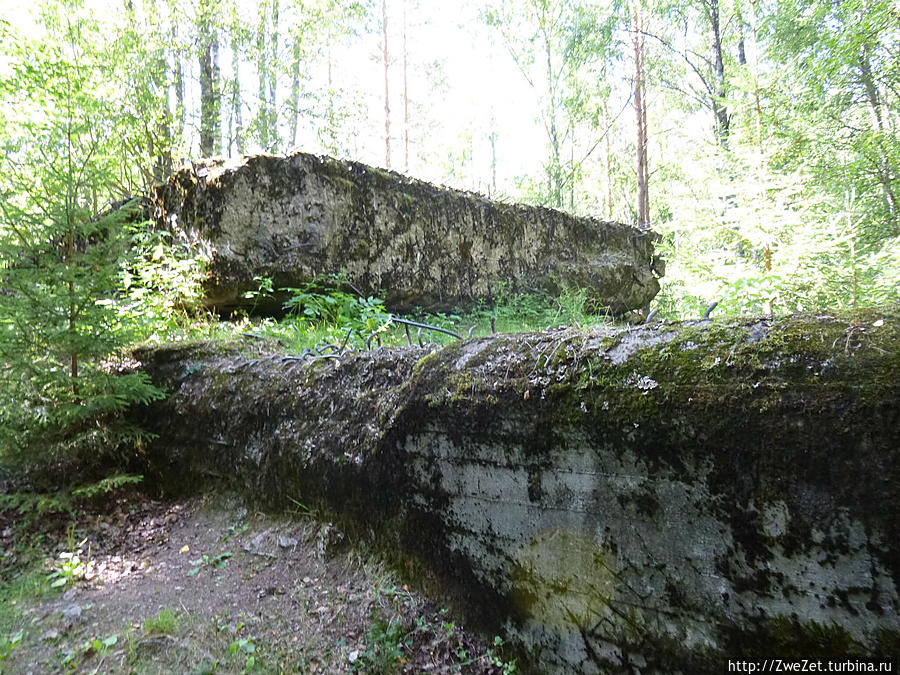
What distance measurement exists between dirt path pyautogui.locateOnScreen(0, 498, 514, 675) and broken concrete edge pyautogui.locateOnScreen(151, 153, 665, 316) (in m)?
3.42

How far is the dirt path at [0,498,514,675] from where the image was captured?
1.86 metres

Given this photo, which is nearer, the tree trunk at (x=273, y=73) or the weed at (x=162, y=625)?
the weed at (x=162, y=625)

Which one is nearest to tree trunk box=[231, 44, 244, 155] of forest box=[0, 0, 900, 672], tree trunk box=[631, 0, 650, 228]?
forest box=[0, 0, 900, 672]

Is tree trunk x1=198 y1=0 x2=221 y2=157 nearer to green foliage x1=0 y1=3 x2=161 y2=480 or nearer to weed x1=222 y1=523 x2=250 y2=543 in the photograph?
green foliage x1=0 y1=3 x2=161 y2=480

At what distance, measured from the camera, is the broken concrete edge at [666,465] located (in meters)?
1.17

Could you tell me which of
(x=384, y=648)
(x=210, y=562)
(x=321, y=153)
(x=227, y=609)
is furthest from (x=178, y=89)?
(x=384, y=648)

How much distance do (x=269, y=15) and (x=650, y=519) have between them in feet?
46.0

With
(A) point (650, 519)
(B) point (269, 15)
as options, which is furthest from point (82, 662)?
(B) point (269, 15)

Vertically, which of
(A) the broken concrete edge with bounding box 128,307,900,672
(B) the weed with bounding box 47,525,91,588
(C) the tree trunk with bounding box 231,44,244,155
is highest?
(C) the tree trunk with bounding box 231,44,244,155

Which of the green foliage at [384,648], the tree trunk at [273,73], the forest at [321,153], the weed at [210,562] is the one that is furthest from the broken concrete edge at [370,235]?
the tree trunk at [273,73]

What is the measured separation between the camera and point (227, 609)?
7.10 feet

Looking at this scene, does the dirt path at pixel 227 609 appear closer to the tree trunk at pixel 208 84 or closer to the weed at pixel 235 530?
the weed at pixel 235 530

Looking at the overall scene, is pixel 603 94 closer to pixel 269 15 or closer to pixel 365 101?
pixel 365 101

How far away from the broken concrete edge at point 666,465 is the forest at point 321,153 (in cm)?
35
